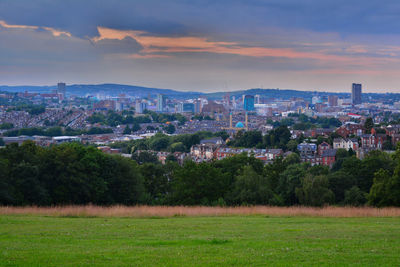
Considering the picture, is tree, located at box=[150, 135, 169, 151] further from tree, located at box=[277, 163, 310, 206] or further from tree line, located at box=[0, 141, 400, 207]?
tree, located at box=[277, 163, 310, 206]

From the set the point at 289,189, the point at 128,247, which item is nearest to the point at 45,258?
the point at 128,247

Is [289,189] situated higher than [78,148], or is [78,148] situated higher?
[78,148]

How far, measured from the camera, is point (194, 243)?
9.70m

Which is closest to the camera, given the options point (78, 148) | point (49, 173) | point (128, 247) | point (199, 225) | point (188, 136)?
point (128, 247)

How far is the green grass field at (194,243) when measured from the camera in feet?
26.2

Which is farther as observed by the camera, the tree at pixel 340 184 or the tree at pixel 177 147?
the tree at pixel 177 147

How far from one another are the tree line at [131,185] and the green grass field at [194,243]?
8930mm

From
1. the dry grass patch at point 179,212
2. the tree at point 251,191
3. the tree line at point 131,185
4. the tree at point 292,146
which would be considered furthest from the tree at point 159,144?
the dry grass patch at point 179,212

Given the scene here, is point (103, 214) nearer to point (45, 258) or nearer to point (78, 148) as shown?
point (45, 258)

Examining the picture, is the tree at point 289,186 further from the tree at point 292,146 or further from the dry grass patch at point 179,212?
the tree at point 292,146

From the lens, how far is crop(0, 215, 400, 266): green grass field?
798 cm

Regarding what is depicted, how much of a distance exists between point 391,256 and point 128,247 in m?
4.73

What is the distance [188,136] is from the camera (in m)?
92.6

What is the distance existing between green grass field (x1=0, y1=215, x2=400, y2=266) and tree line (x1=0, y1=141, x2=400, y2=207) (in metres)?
8.93
